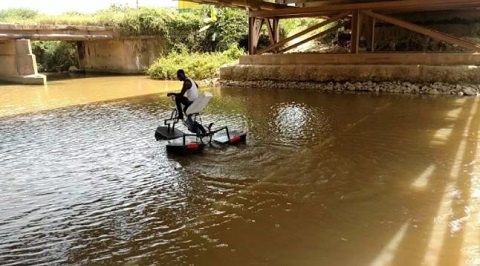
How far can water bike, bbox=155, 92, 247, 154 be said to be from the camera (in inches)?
281

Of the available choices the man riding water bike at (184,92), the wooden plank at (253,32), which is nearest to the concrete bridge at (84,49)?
the wooden plank at (253,32)

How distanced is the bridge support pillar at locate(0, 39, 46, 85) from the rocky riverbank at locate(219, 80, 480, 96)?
11.6 metres

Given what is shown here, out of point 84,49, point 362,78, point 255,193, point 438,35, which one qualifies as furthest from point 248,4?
point 84,49

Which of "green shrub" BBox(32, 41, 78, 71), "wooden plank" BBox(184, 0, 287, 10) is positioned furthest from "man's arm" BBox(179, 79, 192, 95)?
"green shrub" BBox(32, 41, 78, 71)

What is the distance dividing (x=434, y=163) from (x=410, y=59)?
351 inches

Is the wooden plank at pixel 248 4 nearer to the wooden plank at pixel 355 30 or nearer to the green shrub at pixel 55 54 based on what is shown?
the wooden plank at pixel 355 30

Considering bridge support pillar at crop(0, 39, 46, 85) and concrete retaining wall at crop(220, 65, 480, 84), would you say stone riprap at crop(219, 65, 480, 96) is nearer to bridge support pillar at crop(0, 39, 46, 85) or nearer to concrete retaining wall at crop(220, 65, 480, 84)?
concrete retaining wall at crop(220, 65, 480, 84)

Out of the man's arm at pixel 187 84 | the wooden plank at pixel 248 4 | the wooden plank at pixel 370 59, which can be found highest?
the wooden plank at pixel 248 4

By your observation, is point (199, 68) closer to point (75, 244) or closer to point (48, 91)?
point (48, 91)

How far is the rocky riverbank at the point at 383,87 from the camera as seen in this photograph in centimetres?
1286

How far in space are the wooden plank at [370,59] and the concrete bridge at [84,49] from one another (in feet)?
34.7

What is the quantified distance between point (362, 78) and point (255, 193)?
10723 mm

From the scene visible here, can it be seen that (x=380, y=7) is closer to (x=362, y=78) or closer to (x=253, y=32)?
(x=362, y=78)

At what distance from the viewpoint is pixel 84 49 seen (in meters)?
28.7
